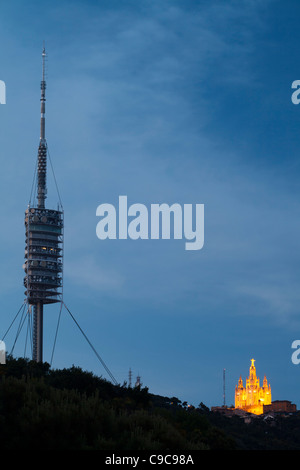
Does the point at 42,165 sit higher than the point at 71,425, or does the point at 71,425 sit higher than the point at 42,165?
the point at 42,165

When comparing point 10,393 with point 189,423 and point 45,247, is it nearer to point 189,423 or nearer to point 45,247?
point 189,423

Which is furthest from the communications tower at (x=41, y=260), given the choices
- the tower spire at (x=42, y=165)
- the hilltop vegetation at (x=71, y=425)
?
the hilltop vegetation at (x=71, y=425)

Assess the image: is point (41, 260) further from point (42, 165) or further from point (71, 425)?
point (71, 425)

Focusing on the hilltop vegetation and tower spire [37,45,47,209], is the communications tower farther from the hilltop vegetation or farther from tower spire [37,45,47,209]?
the hilltop vegetation

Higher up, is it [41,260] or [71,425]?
[41,260]

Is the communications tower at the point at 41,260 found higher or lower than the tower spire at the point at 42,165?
lower

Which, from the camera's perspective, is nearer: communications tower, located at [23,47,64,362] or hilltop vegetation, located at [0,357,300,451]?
hilltop vegetation, located at [0,357,300,451]

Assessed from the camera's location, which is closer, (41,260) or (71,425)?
(71,425)

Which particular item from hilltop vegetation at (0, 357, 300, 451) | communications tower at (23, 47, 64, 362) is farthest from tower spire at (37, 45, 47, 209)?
hilltop vegetation at (0, 357, 300, 451)

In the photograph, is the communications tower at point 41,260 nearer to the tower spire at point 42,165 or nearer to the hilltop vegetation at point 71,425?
the tower spire at point 42,165

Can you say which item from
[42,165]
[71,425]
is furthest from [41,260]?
[71,425]

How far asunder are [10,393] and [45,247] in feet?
300

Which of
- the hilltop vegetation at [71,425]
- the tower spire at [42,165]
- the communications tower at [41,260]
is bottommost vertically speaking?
the hilltop vegetation at [71,425]
